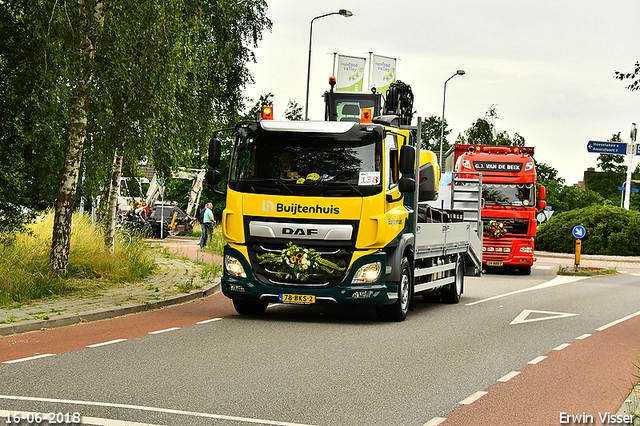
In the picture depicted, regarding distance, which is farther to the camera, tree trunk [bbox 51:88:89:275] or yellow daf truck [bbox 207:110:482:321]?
tree trunk [bbox 51:88:89:275]

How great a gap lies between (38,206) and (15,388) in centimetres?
1138

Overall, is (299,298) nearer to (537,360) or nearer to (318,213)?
(318,213)

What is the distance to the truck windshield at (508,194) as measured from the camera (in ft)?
81.8

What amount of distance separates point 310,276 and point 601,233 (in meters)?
32.6

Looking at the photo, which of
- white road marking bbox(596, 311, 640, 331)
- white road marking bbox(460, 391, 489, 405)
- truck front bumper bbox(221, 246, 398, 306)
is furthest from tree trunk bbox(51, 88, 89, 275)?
white road marking bbox(596, 311, 640, 331)

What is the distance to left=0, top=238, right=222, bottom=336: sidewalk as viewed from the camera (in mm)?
10766

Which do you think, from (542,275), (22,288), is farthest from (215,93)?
(542,275)

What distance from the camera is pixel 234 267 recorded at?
39.4 feet

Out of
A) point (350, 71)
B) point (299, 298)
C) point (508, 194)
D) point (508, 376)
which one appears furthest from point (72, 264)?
point (350, 71)

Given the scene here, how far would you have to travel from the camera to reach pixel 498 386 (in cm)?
768

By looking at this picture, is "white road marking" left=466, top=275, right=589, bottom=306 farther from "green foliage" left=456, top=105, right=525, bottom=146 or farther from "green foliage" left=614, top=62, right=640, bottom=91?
"green foliage" left=456, top=105, right=525, bottom=146

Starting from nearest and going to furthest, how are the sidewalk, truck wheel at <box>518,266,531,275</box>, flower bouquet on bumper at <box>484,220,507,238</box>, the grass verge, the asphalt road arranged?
the asphalt road < the sidewalk < the grass verge < flower bouquet on bumper at <box>484,220,507,238</box> < truck wheel at <box>518,266,531,275</box>

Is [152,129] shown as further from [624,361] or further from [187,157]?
[624,361]

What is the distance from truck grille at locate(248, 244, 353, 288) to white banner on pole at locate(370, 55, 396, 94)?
94.4ft
